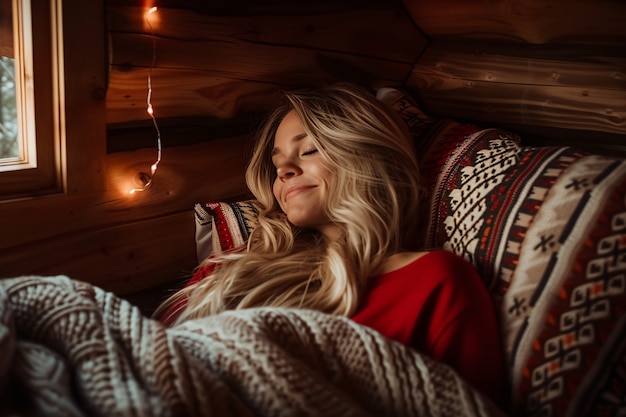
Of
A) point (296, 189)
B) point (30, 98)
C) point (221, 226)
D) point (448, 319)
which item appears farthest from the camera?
point (221, 226)

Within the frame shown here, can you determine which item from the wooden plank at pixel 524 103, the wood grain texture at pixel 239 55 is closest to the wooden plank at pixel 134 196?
the wood grain texture at pixel 239 55

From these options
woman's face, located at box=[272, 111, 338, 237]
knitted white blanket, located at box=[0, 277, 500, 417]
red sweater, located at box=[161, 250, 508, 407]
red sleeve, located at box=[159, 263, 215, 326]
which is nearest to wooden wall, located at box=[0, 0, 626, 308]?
red sleeve, located at box=[159, 263, 215, 326]

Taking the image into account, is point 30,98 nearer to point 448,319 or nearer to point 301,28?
point 301,28

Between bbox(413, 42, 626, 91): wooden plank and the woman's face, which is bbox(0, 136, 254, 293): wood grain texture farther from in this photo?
bbox(413, 42, 626, 91): wooden plank

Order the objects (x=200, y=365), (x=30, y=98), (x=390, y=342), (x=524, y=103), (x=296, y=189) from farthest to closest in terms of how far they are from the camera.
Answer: (x=524, y=103) → (x=296, y=189) → (x=30, y=98) → (x=390, y=342) → (x=200, y=365)

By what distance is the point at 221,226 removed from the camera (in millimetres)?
1595

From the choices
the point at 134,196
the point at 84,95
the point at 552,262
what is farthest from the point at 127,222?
the point at 552,262

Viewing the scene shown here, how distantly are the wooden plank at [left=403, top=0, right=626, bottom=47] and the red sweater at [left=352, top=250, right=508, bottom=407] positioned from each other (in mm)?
748

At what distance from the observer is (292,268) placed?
4.71 ft

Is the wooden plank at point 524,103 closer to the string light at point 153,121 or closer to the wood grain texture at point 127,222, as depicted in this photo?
the wood grain texture at point 127,222

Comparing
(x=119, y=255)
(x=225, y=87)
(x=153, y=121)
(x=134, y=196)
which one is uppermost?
(x=225, y=87)

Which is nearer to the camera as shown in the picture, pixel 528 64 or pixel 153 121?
pixel 153 121

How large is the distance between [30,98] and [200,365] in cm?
82

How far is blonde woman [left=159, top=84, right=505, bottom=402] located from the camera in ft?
3.86
